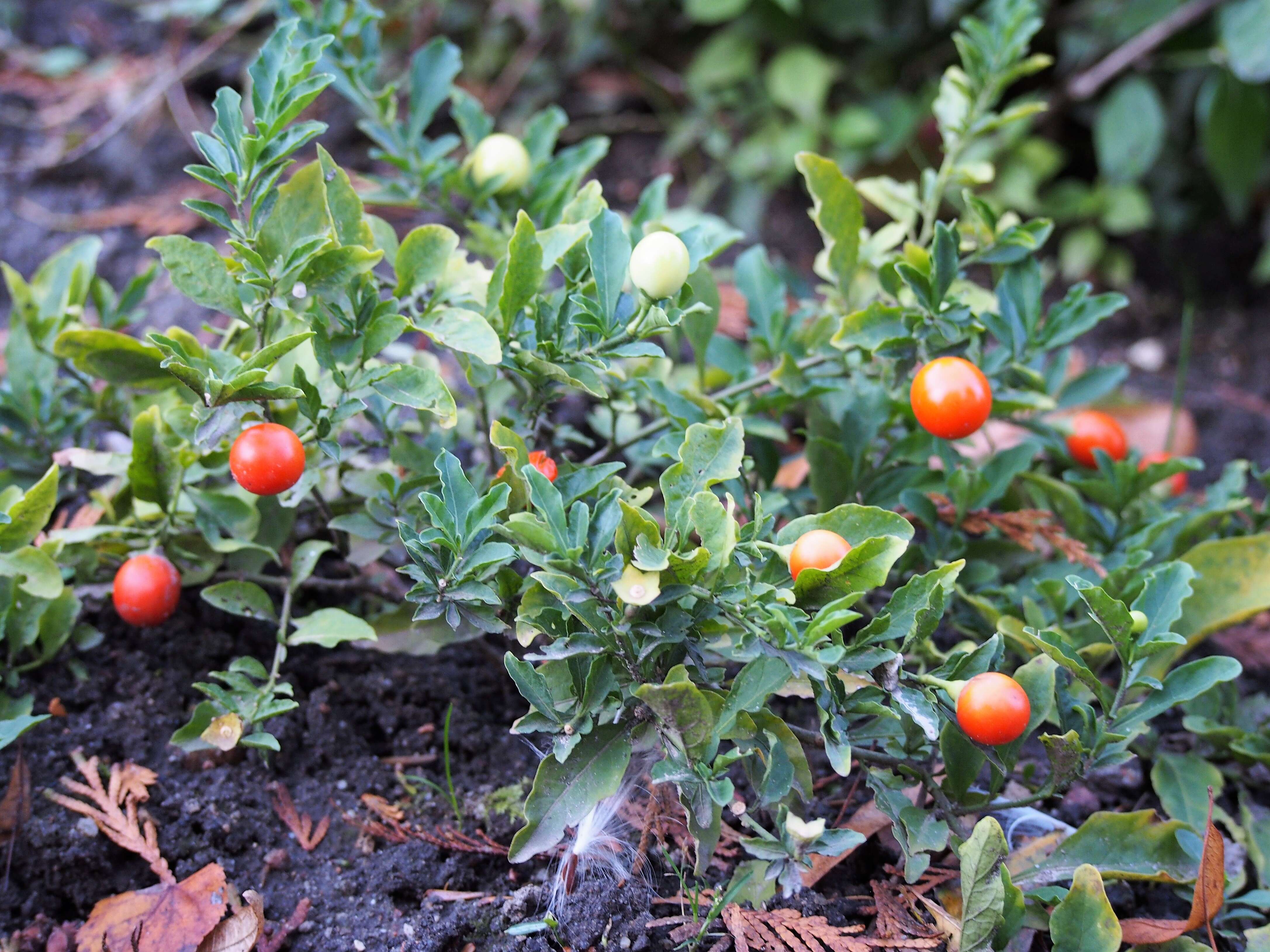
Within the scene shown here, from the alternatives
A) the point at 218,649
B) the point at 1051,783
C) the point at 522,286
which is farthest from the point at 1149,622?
the point at 218,649

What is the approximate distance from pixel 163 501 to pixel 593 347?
74 centimetres

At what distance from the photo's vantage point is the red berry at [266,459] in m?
1.30

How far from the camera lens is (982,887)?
1.28 m

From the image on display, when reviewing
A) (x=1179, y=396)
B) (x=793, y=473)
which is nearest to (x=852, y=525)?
(x=793, y=473)

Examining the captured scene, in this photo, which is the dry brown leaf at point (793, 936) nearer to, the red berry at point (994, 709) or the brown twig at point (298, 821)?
the red berry at point (994, 709)

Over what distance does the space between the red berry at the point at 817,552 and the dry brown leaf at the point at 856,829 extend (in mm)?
403

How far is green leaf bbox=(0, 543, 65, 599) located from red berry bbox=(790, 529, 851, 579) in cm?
106

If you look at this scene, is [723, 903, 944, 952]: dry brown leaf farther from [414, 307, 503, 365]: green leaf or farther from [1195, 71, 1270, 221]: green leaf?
[1195, 71, 1270, 221]: green leaf

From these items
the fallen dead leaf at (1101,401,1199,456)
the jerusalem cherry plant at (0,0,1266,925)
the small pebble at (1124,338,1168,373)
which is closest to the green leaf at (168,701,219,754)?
the jerusalem cherry plant at (0,0,1266,925)

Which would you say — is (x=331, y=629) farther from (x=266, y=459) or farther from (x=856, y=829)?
(x=856, y=829)

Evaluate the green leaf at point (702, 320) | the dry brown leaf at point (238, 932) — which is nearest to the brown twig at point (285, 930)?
the dry brown leaf at point (238, 932)

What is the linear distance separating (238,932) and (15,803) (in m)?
0.43

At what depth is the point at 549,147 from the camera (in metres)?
1.95

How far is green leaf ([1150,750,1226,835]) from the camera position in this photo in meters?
1.59
